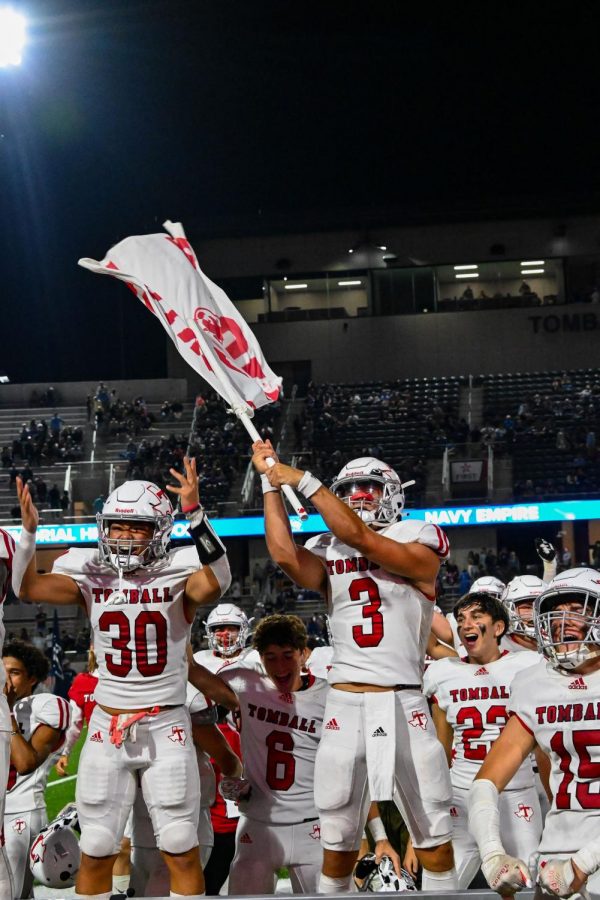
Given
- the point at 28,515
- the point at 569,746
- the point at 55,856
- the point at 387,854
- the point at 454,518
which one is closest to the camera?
the point at 569,746

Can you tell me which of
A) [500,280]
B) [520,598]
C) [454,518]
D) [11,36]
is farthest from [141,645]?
[500,280]

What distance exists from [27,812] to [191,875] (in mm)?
1302

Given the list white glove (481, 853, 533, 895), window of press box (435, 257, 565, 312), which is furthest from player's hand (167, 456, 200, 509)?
window of press box (435, 257, 565, 312)

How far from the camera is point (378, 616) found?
4.68 m

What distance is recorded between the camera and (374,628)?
4668mm

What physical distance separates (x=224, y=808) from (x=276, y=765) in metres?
0.83

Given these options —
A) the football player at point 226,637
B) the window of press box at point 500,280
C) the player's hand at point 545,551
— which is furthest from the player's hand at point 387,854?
the window of press box at point 500,280

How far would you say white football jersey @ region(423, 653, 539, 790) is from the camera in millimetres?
5934

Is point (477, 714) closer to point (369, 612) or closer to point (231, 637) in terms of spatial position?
point (369, 612)

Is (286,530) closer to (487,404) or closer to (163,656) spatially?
(163,656)

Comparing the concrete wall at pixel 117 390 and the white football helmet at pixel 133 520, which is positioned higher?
the concrete wall at pixel 117 390

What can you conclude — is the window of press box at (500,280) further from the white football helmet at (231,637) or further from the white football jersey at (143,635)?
the white football jersey at (143,635)

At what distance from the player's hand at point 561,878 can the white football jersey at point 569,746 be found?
1.63 feet

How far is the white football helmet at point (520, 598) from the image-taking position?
6.75 meters
